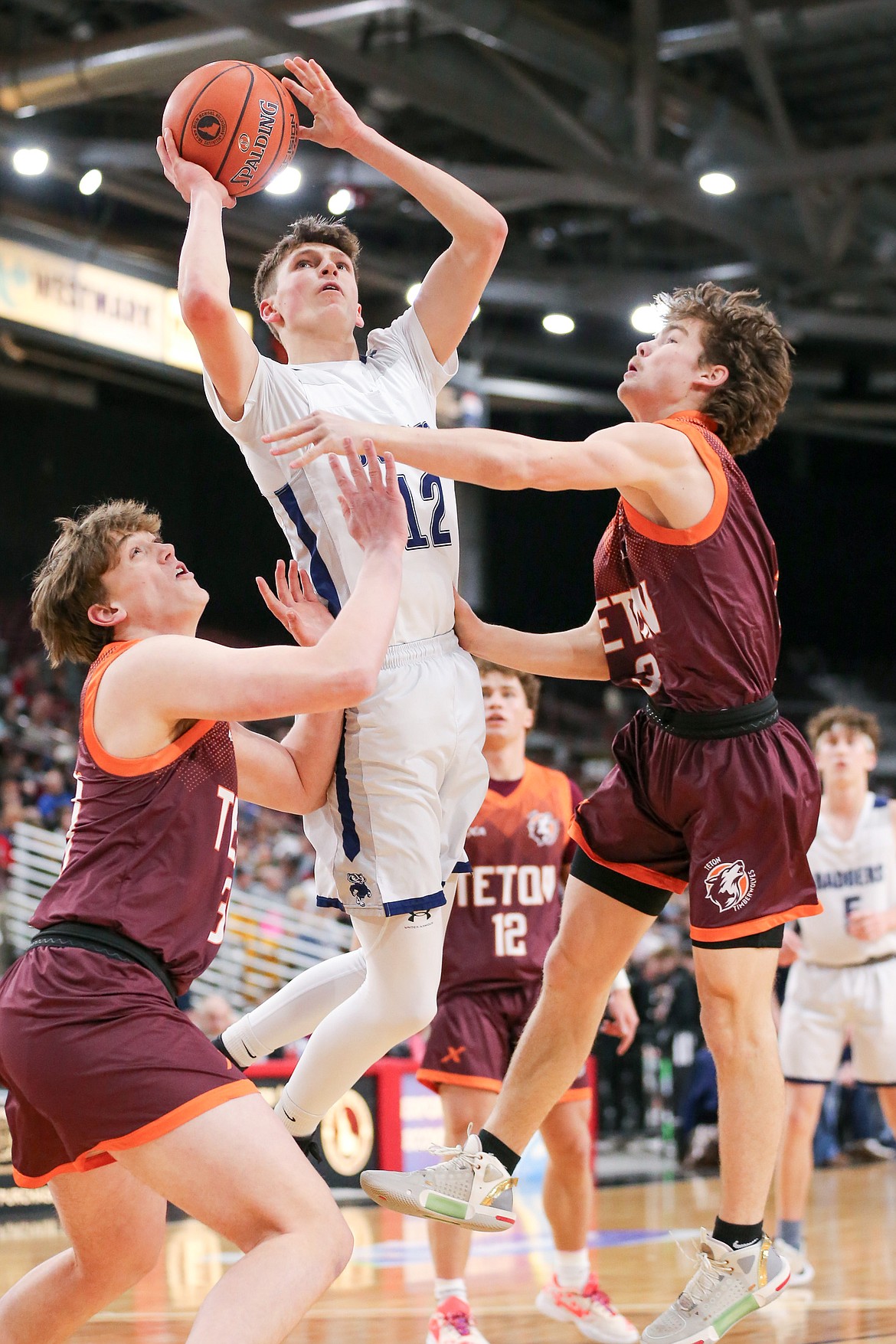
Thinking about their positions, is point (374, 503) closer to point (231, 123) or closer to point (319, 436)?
point (319, 436)

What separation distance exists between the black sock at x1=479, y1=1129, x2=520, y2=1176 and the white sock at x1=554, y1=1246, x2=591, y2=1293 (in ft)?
5.28

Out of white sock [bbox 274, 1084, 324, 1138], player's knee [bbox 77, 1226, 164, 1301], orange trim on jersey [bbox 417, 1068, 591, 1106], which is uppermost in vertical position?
orange trim on jersey [bbox 417, 1068, 591, 1106]

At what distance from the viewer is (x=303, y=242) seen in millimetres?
4195

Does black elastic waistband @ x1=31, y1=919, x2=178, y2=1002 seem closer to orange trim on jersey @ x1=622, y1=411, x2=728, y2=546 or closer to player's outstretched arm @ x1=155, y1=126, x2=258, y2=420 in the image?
player's outstretched arm @ x1=155, y1=126, x2=258, y2=420

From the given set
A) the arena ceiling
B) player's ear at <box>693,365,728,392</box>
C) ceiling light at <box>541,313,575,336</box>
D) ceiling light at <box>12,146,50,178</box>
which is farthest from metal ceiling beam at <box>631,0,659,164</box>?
player's ear at <box>693,365,728,392</box>

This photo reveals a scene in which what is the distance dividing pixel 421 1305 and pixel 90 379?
13.2 m

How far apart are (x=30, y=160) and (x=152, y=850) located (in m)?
9.81

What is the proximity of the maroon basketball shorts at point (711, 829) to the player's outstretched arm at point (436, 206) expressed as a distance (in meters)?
1.29

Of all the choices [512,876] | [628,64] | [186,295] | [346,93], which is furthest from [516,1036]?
[346,93]

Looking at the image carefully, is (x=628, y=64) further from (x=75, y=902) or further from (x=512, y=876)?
(x=75, y=902)

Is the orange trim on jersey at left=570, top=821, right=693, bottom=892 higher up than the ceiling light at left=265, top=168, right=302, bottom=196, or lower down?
lower down

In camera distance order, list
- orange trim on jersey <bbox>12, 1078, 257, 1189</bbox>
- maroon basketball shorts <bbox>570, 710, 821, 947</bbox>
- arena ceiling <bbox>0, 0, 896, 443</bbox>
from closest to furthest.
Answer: orange trim on jersey <bbox>12, 1078, 257, 1189</bbox> < maroon basketball shorts <bbox>570, 710, 821, 947</bbox> < arena ceiling <bbox>0, 0, 896, 443</bbox>

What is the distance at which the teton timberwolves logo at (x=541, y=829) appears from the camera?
5.95 m

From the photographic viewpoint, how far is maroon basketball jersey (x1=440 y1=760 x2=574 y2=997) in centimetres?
575
